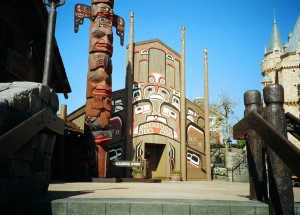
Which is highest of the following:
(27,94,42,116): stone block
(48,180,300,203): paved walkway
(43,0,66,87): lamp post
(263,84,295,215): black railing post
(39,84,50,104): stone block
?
(43,0,66,87): lamp post

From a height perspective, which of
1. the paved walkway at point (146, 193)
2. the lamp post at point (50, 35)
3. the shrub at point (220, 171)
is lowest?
the shrub at point (220, 171)

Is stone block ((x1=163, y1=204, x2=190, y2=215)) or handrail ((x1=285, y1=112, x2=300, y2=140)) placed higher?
handrail ((x1=285, y1=112, x2=300, y2=140))

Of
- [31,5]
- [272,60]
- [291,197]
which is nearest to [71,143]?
[31,5]

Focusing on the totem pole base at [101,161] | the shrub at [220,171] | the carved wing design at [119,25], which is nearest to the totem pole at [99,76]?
the totem pole base at [101,161]

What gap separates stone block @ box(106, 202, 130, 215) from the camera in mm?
3475

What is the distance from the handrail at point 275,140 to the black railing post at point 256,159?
1.65ft

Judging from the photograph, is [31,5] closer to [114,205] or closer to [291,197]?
[114,205]

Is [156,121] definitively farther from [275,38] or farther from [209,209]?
[275,38]

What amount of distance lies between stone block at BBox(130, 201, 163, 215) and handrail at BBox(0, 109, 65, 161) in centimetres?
149

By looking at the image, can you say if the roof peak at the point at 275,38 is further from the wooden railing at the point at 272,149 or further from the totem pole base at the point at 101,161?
the wooden railing at the point at 272,149

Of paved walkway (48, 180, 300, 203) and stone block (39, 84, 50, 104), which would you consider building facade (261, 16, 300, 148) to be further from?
stone block (39, 84, 50, 104)

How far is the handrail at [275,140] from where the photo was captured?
274 centimetres

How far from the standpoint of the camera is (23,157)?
363 centimetres

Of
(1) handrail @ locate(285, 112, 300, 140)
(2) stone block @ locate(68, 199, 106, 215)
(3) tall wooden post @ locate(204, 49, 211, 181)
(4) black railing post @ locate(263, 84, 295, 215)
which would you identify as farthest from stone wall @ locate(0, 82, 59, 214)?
(3) tall wooden post @ locate(204, 49, 211, 181)
